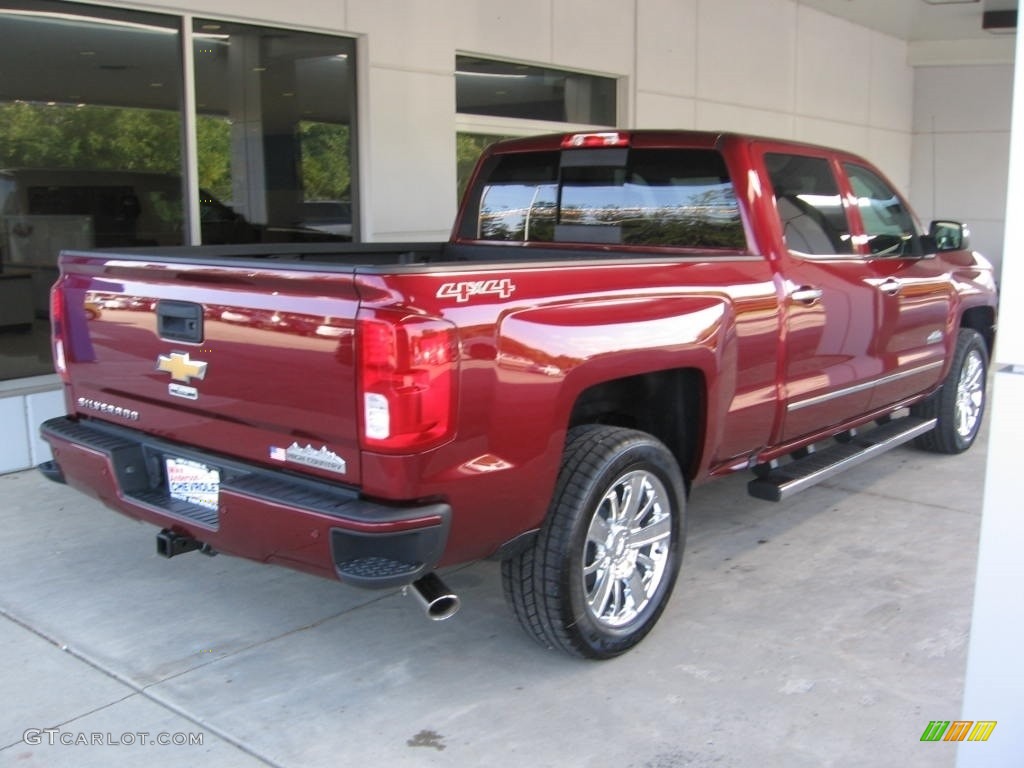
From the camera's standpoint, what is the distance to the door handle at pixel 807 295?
4695mm

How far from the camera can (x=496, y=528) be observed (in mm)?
3369

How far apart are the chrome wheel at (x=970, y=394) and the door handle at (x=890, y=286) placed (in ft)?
4.62

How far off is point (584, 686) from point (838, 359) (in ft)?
7.45

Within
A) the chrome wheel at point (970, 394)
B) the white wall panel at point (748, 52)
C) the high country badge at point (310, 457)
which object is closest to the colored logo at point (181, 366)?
the high country badge at point (310, 457)

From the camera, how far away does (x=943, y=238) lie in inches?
242

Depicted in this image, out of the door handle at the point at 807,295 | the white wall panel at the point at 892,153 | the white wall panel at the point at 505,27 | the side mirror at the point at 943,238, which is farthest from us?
the white wall panel at the point at 892,153

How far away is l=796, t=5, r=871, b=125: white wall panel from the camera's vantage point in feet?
44.3

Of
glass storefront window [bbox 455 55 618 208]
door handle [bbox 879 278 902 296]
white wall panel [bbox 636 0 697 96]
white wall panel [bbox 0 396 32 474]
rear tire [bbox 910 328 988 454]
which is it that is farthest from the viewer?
white wall panel [bbox 636 0 697 96]

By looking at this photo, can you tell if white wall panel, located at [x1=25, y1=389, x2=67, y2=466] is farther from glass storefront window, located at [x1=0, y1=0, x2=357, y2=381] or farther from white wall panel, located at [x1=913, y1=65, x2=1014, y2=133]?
white wall panel, located at [x1=913, y1=65, x2=1014, y2=133]

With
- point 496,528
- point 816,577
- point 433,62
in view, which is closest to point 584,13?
point 433,62

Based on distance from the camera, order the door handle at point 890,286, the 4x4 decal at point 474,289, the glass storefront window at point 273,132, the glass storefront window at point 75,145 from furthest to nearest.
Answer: the glass storefront window at point 273,132 < the glass storefront window at point 75,145 < the door handle at point 890,286 < the 4x4 decal at point 474,289

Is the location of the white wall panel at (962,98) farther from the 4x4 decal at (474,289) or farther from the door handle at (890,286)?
the 4x4 decal at (474,289)

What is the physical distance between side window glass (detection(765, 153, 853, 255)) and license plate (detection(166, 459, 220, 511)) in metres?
2.77

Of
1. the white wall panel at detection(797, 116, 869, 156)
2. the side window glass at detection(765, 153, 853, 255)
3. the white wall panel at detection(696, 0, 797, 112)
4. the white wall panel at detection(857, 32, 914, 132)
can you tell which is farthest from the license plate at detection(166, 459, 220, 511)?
the white wall panel at detection(857, 32, 914, 132)
